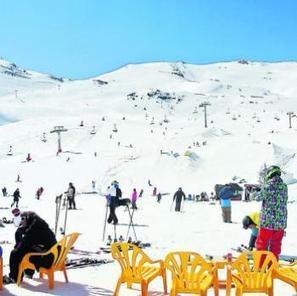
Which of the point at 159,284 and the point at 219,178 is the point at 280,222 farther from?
the point at 219,178

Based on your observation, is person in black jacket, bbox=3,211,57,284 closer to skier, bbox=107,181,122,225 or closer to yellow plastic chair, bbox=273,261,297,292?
yellow plastic chair, bbox=273,261,297,292

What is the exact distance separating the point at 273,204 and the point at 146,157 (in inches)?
1607

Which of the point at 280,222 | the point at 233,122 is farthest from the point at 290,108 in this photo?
the point at 280,222

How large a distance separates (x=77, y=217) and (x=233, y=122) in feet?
187

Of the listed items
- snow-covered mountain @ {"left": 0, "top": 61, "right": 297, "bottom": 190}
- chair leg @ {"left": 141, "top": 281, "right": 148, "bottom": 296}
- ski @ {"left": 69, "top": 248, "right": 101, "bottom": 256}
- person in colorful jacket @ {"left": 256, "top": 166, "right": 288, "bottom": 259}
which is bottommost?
chair leg @ {"left": 141, "top": 281, "right": 148, "bottom": 296}

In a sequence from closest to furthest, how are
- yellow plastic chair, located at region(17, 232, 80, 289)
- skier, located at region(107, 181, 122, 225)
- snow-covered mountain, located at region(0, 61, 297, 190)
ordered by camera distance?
yellow plastic chair, located at region(17, 232, 80, 289), skier, located at region(107, 181, 122, 225), snow-covered mountain, located at region(0, 61, 297, 190)

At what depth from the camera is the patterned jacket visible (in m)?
8.41

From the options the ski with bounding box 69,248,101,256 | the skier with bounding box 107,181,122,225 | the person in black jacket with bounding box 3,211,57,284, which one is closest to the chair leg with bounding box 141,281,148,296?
the person in black jacket with bounding box 3,211,57,284

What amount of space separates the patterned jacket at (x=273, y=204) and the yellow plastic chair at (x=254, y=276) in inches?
63.9

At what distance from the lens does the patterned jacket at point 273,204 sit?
8.41 meters

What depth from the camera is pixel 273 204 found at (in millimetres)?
8477

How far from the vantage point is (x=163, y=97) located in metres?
111

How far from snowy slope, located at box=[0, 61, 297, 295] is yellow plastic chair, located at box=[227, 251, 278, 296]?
33.8 inches

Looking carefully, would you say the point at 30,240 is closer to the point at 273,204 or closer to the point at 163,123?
the point at 273,204
